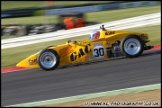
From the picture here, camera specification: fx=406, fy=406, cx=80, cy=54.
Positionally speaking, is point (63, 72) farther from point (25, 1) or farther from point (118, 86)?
point (25, 1)

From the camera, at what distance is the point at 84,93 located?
25.2 ft

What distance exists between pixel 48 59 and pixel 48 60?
0.13ft

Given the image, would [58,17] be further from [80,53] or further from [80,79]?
[80,79]

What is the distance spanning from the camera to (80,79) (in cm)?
903

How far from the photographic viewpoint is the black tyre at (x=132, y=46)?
34.7 ft

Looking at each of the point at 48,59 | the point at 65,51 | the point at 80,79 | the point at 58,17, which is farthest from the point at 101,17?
the point at 80,79

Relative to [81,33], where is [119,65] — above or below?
below

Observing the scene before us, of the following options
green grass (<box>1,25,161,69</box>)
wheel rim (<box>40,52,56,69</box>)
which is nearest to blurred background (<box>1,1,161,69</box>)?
green grass (<box>1,25,161,69</box>)

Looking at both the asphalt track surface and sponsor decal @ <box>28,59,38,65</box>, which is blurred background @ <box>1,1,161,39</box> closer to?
the asphalt track surface

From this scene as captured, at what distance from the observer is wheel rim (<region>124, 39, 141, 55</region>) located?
10.6 m

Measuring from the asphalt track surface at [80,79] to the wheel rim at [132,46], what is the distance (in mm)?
212

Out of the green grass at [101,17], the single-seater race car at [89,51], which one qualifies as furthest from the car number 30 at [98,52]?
the green grass at [101,17]

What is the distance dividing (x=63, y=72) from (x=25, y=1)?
27661mm

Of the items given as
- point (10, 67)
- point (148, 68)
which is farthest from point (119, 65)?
point (10, 67)
